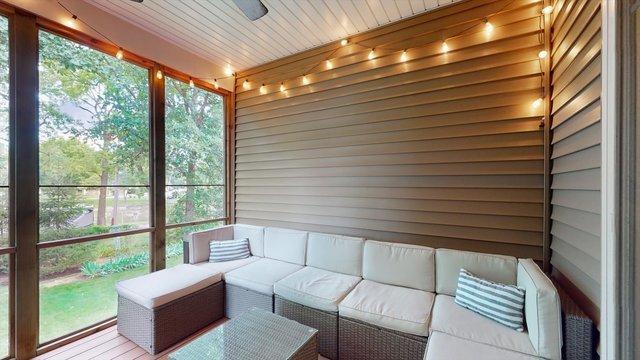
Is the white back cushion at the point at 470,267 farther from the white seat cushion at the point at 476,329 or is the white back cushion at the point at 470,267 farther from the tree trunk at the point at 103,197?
the tree trunk at the point at 103,197

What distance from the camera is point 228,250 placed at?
3178 mm

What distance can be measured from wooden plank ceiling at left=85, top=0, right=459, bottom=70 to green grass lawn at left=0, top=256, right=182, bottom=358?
9.15ft

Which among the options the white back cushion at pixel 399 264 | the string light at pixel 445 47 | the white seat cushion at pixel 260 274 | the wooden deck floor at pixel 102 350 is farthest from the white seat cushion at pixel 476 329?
the string light at pixel 445 47

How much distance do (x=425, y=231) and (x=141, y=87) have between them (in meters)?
3.58

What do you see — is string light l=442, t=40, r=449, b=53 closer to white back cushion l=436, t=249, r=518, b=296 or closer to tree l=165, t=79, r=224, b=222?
white back cushion l=436, t=249, r=518, b=296

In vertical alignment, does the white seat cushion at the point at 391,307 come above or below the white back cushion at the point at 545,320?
below

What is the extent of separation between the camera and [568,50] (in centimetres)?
166

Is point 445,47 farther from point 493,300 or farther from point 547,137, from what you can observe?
point 493,300

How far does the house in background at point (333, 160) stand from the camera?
62.4 inches

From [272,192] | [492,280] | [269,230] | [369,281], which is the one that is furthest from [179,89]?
[492,280]

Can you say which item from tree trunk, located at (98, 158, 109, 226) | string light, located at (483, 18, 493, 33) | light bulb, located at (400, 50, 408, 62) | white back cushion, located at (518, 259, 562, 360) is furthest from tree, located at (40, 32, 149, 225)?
white back cushion, located at (518, 259, 562, 360)

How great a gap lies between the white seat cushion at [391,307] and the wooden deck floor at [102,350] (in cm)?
59

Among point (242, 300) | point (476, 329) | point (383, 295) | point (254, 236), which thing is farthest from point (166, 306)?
point (476, 329)

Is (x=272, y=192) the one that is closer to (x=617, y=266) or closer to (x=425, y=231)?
(x=425, y=231)
